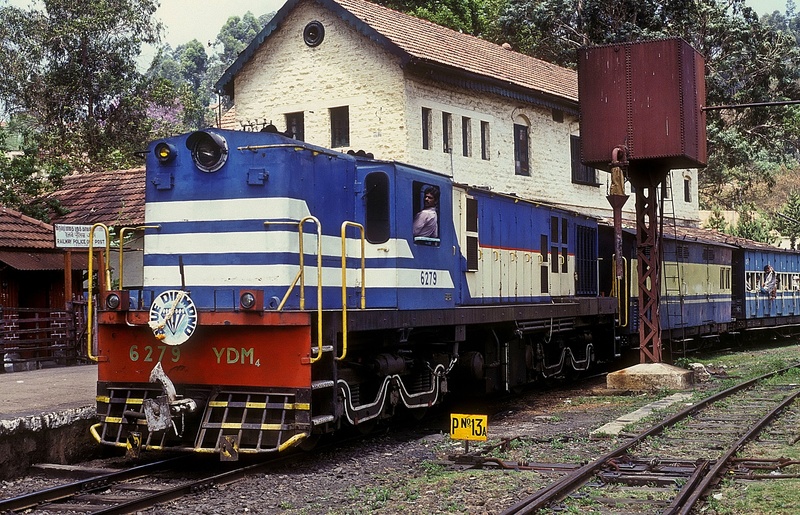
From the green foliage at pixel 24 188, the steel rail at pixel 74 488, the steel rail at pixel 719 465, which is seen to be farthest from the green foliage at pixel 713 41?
the steel rail at pixel 74 488

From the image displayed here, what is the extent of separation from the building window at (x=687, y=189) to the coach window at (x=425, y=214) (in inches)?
1123

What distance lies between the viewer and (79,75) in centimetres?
3406

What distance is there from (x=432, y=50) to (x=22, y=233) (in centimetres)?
1171

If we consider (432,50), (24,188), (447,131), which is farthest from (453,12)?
(24,188)

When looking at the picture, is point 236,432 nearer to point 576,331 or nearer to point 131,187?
point 576,331

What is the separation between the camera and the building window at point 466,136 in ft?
85.3

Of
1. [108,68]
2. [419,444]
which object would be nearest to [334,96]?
[108,68]

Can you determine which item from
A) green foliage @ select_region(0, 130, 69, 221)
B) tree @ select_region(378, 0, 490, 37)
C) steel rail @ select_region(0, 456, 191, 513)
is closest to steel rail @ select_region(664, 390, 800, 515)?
steel rail @ select_region(0, 456, 191, 513)

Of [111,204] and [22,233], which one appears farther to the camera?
[111,204]

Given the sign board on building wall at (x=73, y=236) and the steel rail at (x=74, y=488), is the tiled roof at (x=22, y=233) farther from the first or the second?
the steel rail at (x=74, y=488)

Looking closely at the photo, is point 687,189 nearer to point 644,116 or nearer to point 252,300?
point 644,116

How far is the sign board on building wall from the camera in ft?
46.2

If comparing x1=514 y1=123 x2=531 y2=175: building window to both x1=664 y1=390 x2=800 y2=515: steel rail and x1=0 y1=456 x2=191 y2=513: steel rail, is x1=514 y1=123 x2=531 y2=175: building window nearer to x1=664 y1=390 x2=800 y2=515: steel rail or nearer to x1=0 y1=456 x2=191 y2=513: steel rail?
x1=664 y1=390 x2=800 y2=515: steel rail

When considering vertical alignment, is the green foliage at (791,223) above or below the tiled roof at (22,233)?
above
